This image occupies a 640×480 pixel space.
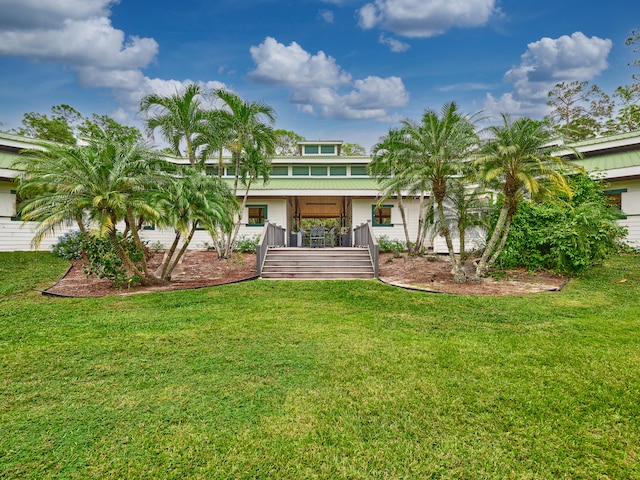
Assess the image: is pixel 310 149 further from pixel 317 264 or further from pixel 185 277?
pixel 185 277

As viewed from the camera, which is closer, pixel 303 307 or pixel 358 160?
pixel 303 307

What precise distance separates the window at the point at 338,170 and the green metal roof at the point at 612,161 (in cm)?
1159

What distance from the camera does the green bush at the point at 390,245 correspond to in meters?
16.0

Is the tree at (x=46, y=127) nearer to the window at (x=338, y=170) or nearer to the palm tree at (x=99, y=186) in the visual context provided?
the window at (x=338, y=170)

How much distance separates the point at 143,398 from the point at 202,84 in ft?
38.9

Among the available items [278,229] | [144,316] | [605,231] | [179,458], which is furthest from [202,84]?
[605,231]

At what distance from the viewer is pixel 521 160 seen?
8.72m

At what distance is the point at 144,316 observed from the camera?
6.52 meters

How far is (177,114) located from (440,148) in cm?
928

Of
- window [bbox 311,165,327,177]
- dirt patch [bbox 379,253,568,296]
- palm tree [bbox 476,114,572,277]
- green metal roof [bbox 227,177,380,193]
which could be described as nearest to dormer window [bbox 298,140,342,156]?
window [bbox 311,165,327,177]

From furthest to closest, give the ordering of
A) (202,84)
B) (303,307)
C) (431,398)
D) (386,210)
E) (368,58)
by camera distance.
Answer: (368,58) → (386,210) → (202,84) → (303,307) → (431,398)

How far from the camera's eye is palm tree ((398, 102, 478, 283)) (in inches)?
363

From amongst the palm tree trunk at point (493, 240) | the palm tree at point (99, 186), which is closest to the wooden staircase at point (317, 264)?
the palm tree trunk at point (493, 240)

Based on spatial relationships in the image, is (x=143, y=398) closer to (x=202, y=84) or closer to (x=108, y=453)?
(x=108, y=453)
